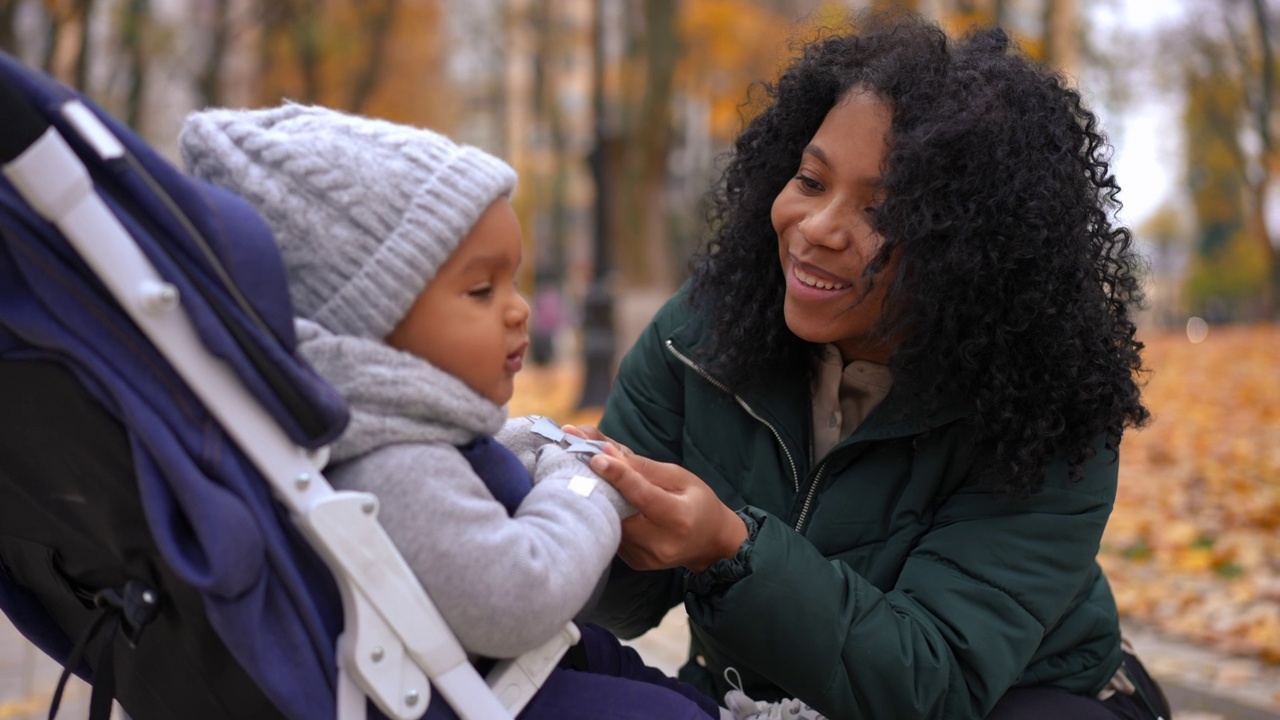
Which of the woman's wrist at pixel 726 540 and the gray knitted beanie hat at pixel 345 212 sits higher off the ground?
the gray knitted beanie hat at pixel 345 212

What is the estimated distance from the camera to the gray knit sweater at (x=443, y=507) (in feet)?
5.28

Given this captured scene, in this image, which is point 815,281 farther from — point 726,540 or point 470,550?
point 470,550

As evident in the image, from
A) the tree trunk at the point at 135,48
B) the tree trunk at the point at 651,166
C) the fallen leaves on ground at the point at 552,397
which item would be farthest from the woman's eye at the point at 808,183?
the tree trunk at the point at 135,48

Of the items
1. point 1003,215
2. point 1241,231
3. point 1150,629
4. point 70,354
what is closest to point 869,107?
point 1003,215

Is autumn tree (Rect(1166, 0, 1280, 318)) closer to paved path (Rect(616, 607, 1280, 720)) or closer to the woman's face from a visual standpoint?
paved path (Rect(616, 607, 1280, 720))

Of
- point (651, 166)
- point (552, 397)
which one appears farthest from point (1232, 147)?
point (651, 166)

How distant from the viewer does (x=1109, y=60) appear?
22812 millimetres

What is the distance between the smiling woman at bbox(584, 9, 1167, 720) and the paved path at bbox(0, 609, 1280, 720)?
76.0 inches

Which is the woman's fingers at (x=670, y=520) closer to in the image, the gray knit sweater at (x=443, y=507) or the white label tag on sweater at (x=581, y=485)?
the white label tag on sweater at (x=581, y=485)

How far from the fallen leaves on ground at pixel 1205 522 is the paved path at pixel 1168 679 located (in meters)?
0.16

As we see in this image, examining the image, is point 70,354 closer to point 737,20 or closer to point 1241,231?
point 737,20

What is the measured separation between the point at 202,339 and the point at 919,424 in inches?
51.9

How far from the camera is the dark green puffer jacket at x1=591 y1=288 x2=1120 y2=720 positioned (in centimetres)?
204

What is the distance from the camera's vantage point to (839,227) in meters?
2.31
